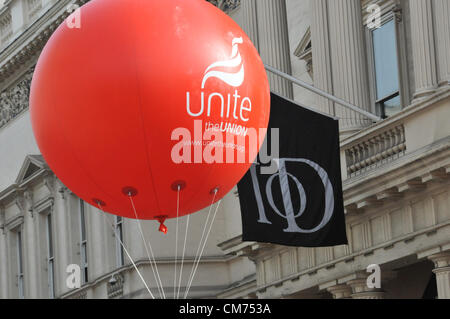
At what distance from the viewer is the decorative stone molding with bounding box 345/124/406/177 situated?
22.5m

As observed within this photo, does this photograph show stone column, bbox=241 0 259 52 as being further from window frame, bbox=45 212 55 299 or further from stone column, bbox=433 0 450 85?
window frame, bbox=45 212 55 299

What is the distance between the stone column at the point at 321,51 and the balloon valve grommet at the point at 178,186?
39.6 ft

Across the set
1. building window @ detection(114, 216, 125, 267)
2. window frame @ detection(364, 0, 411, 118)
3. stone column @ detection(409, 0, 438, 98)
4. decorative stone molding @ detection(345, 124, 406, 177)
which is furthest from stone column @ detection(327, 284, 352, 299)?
building window @ detection(114, 216, 125, 267)

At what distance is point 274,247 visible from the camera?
26.0 m

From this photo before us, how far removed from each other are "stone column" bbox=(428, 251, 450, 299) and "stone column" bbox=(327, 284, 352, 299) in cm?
277

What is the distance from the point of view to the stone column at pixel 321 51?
84.1ft

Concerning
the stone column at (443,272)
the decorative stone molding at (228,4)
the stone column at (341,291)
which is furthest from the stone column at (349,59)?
the decorative stone molding at (228,4)

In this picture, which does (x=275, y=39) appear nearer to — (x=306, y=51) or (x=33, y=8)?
(x=306, y=51)

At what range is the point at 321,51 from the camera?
25953 mm

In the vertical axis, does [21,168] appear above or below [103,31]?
above
